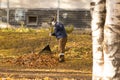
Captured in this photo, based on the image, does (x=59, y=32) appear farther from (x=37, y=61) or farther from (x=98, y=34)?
(x=98, y=34)

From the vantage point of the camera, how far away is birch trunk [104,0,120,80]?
644 cm

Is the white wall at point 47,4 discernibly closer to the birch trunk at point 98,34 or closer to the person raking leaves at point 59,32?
the person raking leaves at point 59,32

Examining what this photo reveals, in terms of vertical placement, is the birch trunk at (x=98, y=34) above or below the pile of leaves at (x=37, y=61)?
above

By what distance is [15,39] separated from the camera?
2477 centimetres

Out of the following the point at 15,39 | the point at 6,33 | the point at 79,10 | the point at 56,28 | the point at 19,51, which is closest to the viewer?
the point at 56,28

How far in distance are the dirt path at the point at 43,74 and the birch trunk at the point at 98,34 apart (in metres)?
6.41

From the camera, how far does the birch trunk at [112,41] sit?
21.1 feet

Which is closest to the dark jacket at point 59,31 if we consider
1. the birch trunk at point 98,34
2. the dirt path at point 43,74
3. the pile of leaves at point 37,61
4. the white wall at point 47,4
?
the pile of leaves at point 37,61

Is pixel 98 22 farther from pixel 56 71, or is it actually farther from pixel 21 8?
pixel 21 8

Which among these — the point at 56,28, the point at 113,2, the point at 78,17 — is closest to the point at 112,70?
the point at 113,2

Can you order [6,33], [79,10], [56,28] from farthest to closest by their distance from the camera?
[79,10] < [6,33] < [56,28]

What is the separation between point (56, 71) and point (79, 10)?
17.4 meters

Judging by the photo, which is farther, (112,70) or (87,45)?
(87,45)

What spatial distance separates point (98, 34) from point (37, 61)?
416 inches
